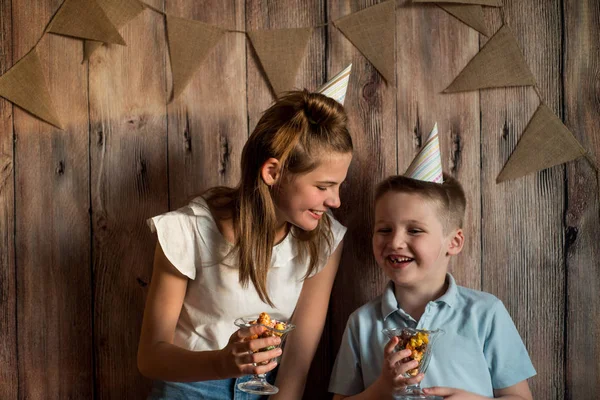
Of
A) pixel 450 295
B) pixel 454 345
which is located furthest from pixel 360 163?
pixel 454 345

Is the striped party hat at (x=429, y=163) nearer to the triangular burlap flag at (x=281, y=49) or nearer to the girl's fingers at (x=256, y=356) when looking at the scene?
the triangular burlap flag at (x=281, y=49)

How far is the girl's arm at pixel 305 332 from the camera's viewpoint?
183cm

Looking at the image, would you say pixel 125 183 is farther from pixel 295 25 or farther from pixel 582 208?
pixel 582 208

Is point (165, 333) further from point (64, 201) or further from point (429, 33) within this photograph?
point (429, 33)

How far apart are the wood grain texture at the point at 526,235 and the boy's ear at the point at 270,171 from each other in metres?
0.65

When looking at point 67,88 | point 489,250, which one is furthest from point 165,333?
point 489,250

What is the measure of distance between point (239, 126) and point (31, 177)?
0.66 m

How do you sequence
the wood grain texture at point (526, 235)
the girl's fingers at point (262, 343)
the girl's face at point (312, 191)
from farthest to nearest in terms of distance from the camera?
the wood grain texture at point (526, 235)
the girl's face at point (312, 191)
the girl's fingers at point (262, 343)

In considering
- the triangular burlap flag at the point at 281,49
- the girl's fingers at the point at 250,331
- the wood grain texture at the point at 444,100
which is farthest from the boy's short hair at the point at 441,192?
the girl's fingers at the point at 250,331

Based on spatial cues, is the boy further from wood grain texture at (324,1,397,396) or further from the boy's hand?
wood grain texture at (324,1,397,396)

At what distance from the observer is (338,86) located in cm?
174

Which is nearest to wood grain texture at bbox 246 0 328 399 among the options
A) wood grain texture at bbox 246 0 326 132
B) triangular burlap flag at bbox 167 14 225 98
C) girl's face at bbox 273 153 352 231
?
wood grain texture at bbox 246 0 326 132

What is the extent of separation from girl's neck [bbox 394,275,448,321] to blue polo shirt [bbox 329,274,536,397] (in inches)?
1.1

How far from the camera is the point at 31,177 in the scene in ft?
6.37
